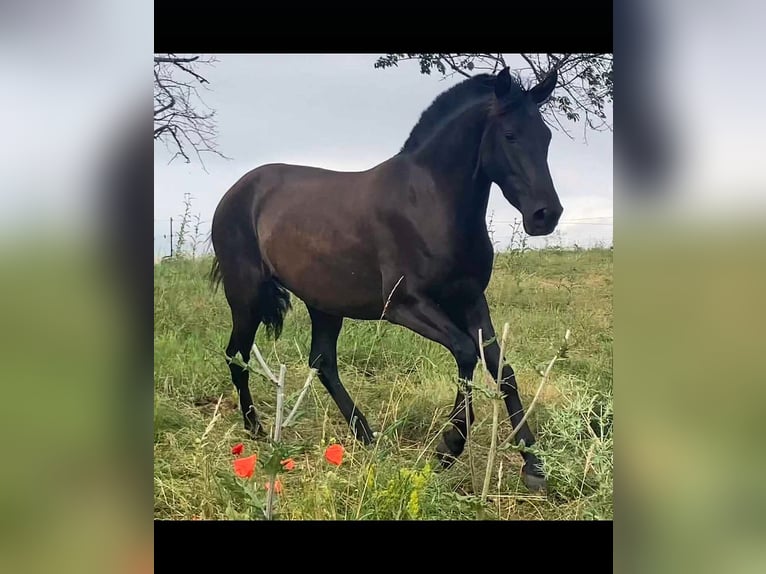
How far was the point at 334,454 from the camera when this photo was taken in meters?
2.73

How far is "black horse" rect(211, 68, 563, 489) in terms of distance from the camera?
2748 mm

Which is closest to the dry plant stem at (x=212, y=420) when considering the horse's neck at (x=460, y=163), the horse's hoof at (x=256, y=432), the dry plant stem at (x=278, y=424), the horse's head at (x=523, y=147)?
the horse's hoof at (x=256, y=432)

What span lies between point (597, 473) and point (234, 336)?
1768mm

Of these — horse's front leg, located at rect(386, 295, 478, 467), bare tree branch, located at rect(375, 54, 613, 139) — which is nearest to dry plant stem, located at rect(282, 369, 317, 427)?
horse's front leg, located at rect(386, 295, 478, 467)

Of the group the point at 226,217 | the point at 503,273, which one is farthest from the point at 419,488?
the point at 226,217

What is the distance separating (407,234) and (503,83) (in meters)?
0.79

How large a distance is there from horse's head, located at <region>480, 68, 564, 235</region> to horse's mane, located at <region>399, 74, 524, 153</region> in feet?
0.15

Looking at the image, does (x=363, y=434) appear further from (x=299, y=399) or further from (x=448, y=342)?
(x=448, y=342)

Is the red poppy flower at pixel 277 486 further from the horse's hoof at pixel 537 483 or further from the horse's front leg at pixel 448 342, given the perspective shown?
the horse's hoof at pixel 537 483

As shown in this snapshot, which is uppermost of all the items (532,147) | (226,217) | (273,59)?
(273,59)

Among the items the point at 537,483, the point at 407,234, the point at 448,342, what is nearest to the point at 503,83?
the point at 407,234

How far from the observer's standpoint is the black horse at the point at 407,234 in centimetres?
275
